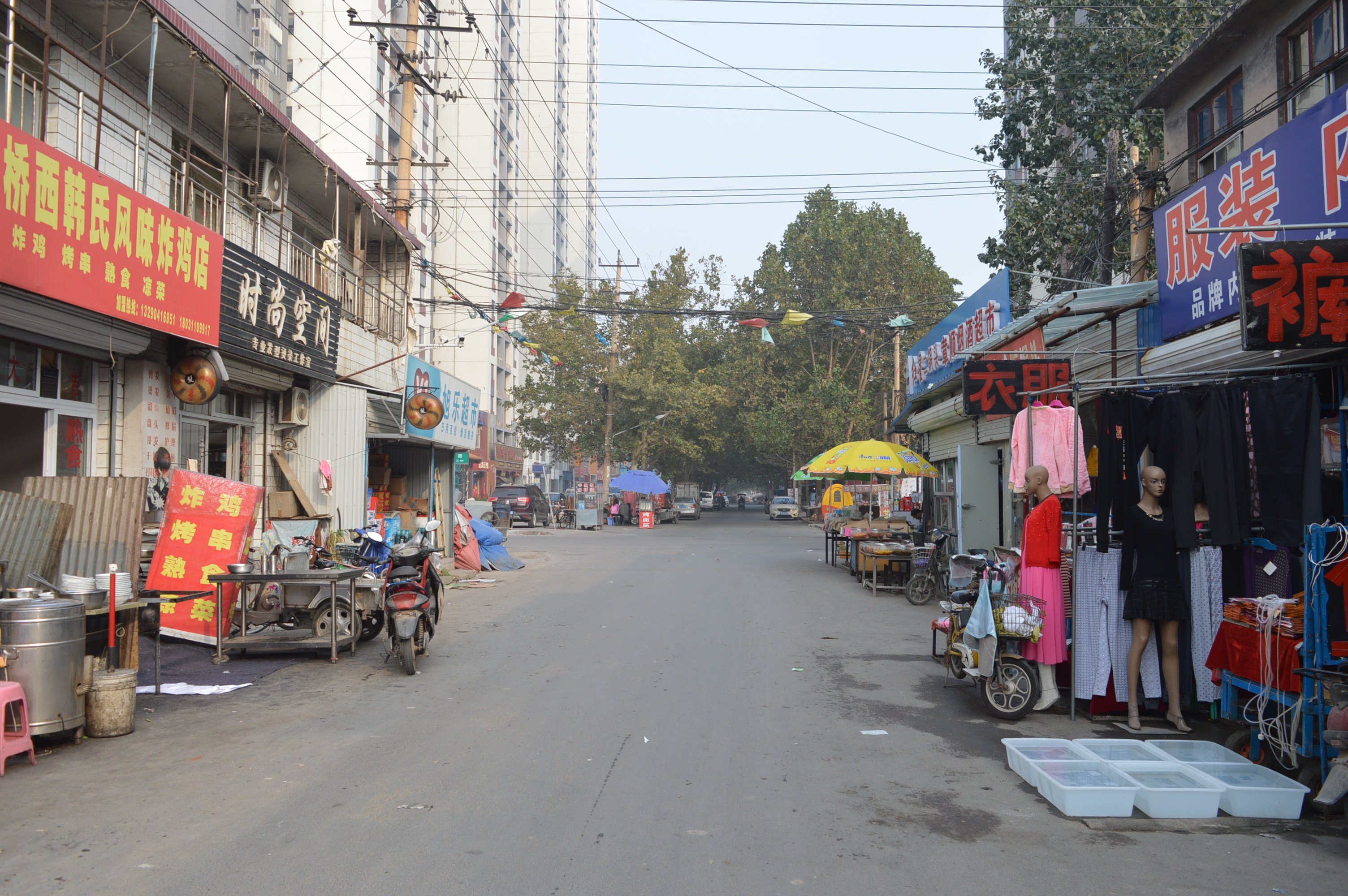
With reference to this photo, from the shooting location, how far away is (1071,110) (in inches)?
783

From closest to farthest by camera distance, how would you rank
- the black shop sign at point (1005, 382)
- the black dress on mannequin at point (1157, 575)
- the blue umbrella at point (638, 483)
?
1. the black dress on mannequin at point (1157, 575)
2. the black shop sign at point (1005, 382)
3. the blue umbrella at point (638, 483)

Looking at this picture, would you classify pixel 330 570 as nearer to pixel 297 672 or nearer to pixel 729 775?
pixel 297 672

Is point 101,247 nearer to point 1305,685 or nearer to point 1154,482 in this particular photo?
point 1154,482

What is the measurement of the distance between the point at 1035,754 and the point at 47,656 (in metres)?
6.69

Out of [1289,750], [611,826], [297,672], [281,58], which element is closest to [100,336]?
[297,672]

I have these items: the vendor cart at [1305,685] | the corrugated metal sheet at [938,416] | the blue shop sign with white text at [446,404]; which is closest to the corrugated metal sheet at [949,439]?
the corrugated metal sheet at [938,416]

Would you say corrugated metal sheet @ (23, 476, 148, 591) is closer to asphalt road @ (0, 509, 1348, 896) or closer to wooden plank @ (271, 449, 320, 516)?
asphalt road @ (0, 509, 1348, 896)

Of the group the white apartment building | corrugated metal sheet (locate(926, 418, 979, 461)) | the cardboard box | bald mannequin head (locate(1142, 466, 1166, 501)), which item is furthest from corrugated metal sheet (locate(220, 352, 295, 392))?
corrugated metal sheet (locate(926, 418, 979, 461))

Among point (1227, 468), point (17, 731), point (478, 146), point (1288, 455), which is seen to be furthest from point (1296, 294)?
point (478, 146)

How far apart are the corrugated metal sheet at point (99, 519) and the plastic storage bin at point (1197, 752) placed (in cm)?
839

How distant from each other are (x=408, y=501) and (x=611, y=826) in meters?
17.2

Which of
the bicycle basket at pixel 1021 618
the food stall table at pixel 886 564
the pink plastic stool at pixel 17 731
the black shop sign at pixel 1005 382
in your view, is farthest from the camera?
the food stall table at pixel 886 564

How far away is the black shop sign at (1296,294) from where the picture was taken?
544cm

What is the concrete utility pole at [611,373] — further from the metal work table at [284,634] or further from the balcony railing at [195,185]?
the metal work table at [284,634]
